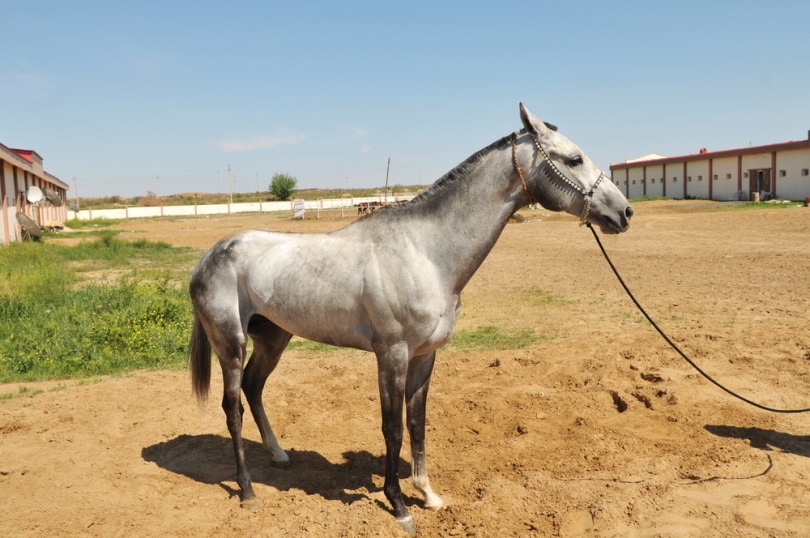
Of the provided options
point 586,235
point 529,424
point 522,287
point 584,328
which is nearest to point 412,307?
point 529,424

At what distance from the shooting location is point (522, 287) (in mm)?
12625

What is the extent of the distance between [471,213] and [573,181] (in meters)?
0.66

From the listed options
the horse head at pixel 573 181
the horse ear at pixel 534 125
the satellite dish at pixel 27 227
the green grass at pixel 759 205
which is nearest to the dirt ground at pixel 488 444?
the horse head at pixel 573 181

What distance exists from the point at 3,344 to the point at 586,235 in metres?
20.0

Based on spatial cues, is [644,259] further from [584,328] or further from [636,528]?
[636,528]

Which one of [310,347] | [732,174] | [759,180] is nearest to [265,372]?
[310,347]

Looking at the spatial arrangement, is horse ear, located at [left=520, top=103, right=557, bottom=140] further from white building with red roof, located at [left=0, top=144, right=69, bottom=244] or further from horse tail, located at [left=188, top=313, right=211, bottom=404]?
white building with red roof, located at [left=0, top=144, right=69, bottom=244]

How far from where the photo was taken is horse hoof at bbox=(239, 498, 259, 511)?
4.09m

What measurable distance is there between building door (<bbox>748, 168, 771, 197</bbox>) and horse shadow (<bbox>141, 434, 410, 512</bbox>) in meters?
39.7

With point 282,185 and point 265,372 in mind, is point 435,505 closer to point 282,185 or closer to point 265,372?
point 265,372

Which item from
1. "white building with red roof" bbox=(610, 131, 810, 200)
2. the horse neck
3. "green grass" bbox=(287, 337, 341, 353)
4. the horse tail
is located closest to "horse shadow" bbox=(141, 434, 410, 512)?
the horse tail

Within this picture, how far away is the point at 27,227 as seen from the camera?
2325cm

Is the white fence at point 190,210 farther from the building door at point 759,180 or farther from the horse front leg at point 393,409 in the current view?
the horse front leg at point 393,409

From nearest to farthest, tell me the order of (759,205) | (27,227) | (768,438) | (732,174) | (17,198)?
1. (768,438)
2. (27,227)
3. (17,198)
4. (759,205)
5. (732,174)
